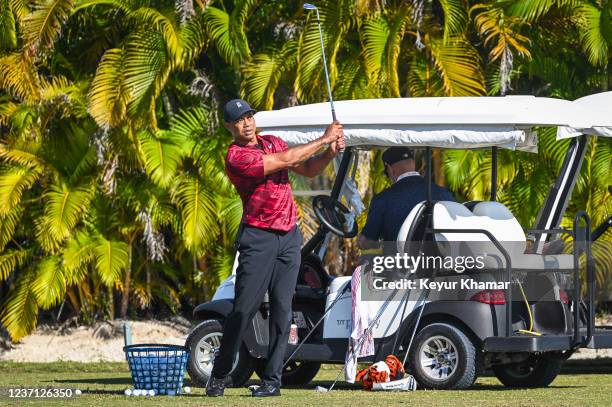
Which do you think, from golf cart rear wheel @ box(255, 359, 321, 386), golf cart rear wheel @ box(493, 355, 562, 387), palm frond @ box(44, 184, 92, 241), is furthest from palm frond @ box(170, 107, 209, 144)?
golf cart rear wheel @ box(493, 355, 562, 387)

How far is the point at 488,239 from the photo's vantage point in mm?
9336

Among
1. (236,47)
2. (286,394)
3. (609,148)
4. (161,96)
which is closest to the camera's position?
(286,394)

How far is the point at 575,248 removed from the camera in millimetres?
9242

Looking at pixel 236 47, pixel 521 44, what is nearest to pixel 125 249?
pixel 236 47

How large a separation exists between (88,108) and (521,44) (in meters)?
4.57

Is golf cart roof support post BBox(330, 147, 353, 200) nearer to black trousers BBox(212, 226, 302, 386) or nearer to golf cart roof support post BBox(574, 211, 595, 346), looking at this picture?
black trousers BBox(212, 226, 302, 386)

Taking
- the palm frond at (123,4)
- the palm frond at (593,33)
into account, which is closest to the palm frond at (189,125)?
the palm frond at (123,4)

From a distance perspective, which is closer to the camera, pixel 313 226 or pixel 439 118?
pixel 439 118

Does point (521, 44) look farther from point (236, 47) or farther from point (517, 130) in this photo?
point (517, 130)

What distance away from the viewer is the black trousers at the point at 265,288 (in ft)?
28.0

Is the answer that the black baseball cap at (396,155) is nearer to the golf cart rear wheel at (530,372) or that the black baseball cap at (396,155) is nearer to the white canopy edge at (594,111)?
the white canopy edge at (594,111)

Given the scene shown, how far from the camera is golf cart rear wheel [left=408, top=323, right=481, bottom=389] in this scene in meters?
9.29

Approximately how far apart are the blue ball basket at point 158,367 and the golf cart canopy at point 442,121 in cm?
196

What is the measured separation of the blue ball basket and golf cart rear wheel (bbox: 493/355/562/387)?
268 centimetres
